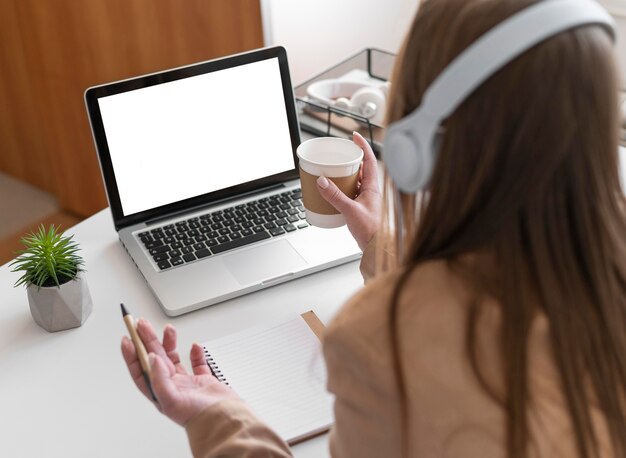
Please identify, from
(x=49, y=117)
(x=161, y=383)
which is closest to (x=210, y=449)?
(x=161, y=383)

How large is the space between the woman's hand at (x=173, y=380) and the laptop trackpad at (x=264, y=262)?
0.84 ft

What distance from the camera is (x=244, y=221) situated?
1214 millimetres

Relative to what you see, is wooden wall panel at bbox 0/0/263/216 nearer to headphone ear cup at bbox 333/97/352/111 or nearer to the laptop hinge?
headphone ear cup at bbox 333/97/352/111

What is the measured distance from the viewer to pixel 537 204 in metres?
0.54

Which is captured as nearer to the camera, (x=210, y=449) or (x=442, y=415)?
(x=442, y=415)

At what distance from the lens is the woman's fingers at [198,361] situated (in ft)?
2.81

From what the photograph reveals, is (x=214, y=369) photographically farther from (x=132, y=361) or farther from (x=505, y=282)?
(x=505, y=282)

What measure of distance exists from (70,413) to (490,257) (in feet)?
1.90

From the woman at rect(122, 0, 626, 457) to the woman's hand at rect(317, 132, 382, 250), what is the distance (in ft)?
1.40

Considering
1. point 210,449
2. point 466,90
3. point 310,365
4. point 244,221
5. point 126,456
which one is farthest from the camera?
point 244,221

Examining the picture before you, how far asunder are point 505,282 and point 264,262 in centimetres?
62

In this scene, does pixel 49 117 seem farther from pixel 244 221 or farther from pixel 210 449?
pixel 210 449

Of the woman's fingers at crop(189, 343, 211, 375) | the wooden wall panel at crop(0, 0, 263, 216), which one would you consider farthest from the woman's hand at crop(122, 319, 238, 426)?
the wooden wall panel at crop(0, 0, 263, 216)

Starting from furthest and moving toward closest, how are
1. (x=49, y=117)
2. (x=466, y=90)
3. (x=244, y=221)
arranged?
(x=49, y=117), (x=244, y=221), (x=466, y=90)
